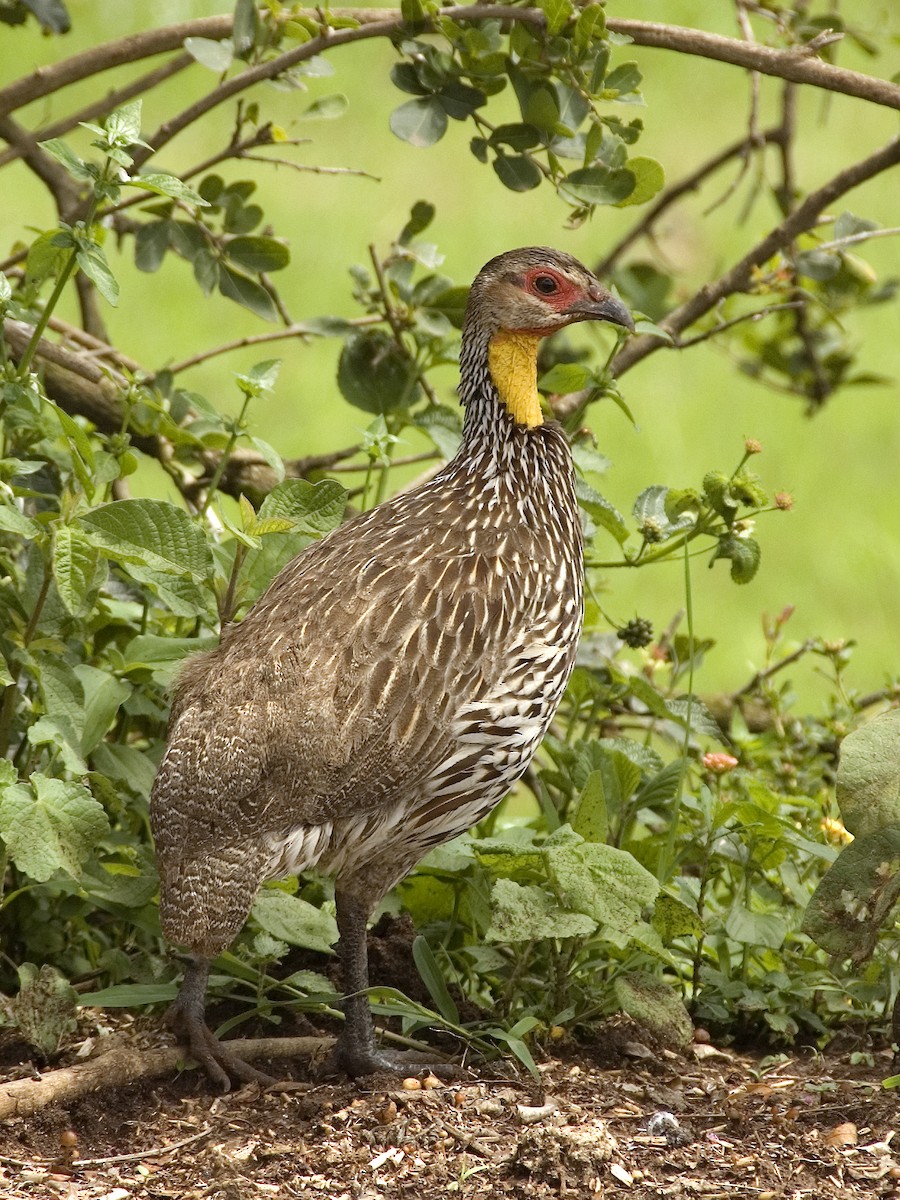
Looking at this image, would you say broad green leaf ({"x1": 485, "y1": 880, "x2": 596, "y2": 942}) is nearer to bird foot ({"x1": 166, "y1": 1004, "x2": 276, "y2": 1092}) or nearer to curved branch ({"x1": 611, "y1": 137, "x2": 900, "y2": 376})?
bird foot ({"x1": 166, "y1": 1004, "x2": 276, "y2": 1092})

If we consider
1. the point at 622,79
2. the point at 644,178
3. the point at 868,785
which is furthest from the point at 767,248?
the point at 868,785

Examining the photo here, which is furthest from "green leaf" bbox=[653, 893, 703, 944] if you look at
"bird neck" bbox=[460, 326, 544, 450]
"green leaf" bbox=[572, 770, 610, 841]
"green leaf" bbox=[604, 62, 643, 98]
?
"green leaf" bbox=[604, 62, 643, 98]

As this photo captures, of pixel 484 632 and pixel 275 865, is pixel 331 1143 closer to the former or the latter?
pixel 275 865

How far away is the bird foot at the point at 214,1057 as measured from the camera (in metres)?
3.89

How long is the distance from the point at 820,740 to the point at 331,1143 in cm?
250

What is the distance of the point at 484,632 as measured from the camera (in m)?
4.02

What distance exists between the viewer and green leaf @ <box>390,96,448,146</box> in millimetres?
4605

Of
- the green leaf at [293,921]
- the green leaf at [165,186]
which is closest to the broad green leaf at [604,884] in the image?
the green leaf at [293,921]

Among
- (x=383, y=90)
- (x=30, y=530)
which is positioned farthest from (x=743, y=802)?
(x=383, y=90)

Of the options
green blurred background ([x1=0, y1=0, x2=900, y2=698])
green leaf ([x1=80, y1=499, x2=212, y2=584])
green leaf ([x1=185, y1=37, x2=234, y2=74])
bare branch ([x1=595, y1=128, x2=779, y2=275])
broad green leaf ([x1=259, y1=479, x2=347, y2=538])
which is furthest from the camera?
green blurred background ([x1=0, y1=0, x2=900, y2=698])

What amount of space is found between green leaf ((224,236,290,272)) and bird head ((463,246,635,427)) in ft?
2.29

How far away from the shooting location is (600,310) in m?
4.52

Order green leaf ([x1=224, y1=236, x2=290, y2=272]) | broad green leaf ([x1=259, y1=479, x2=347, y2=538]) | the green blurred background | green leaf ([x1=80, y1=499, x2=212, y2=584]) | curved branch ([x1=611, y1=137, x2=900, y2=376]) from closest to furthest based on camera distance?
green leaf ([x1=80, y1=499, x2=212, y2=584]) → broad green leaf ([x1=259, y1=479, x2=347, y2=538]) → green leaf ([x1=224, y1=236, x2=290, y2=272]) → curved branch ([x1=611, y1=137, x2=900, y2=376]) → the green blurred background

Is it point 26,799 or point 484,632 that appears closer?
point 26,799
